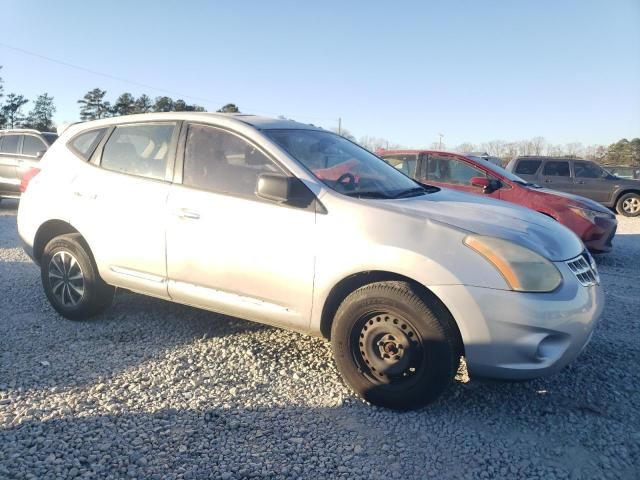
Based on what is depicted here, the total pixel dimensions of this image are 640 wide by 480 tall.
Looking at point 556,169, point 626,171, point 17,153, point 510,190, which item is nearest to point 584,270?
point 510,190

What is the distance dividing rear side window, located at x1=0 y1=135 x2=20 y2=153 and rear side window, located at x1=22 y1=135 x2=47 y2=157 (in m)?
0.25

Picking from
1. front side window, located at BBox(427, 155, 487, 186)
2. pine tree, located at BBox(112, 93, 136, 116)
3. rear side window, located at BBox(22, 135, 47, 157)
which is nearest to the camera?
front side window, located at BBox(427, 155, 487, 186)

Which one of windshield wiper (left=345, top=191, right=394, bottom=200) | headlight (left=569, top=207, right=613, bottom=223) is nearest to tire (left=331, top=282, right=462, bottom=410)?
windshield wiper (left=345, top=191, right=394, bottom=200)

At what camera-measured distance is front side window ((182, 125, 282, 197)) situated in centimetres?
346

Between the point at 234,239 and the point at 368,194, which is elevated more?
the point at 368,194

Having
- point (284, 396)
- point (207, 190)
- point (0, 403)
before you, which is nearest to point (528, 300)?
point (284, 396)

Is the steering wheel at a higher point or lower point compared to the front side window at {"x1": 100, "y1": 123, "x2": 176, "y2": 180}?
lower

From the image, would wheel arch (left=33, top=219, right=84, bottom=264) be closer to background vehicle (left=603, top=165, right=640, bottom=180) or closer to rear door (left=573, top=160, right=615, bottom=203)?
rear door (left=573, top=160, right=615, bottom=203)

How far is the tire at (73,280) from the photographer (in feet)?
13.6

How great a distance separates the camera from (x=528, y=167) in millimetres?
13445

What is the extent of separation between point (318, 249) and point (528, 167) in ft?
39.3

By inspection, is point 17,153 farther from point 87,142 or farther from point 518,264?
point 518,264

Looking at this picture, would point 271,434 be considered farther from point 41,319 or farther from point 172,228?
point 41,319

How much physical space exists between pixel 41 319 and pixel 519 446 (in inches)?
156
